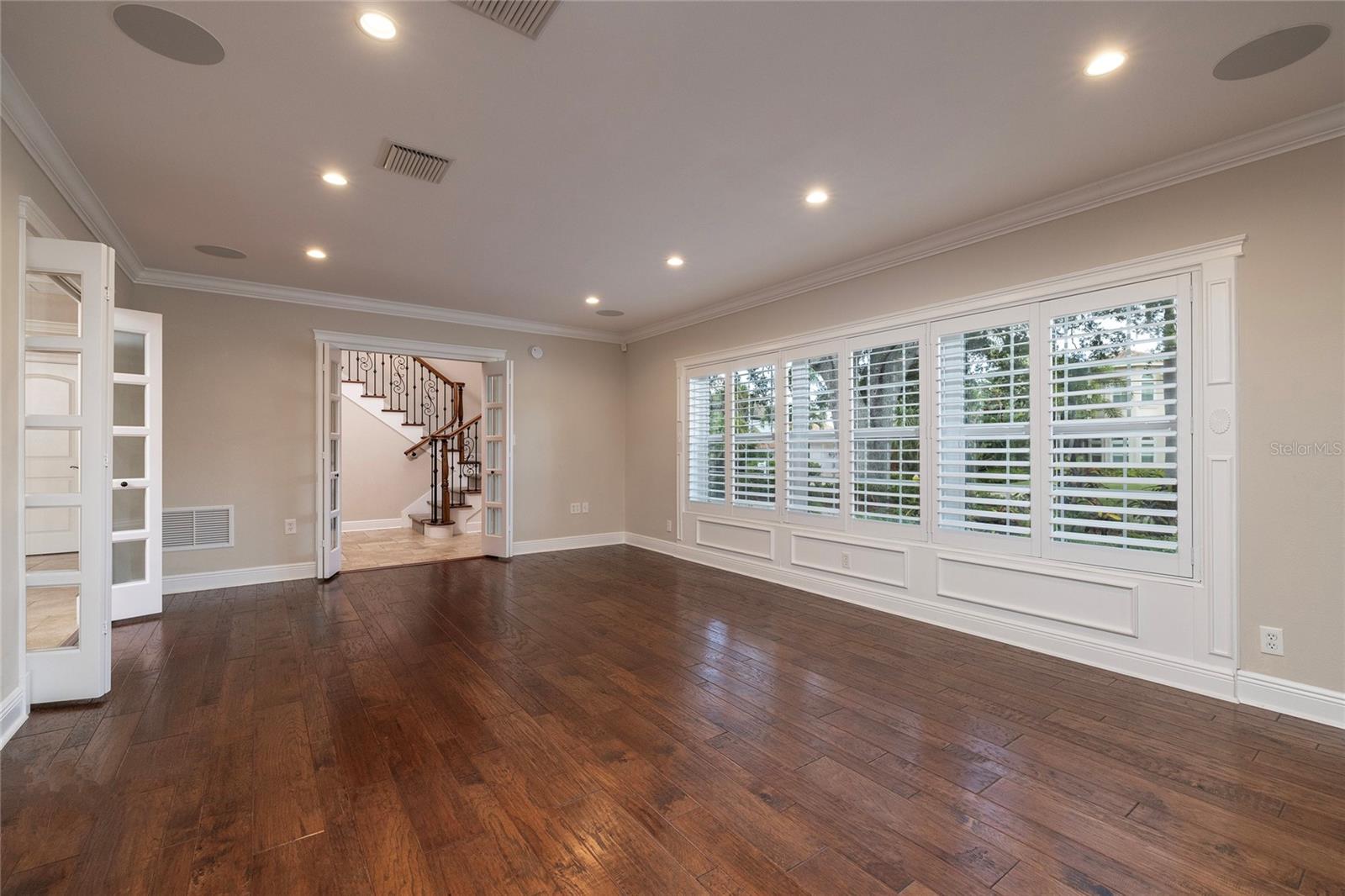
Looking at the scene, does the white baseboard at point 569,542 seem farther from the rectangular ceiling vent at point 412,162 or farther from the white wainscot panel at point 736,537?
the rectangular ceiling vent at point 412,162

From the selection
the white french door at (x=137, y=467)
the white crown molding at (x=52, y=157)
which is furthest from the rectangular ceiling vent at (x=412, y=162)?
the white french door at (x=137, y=467)

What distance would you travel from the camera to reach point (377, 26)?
194cm

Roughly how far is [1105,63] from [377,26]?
266cm

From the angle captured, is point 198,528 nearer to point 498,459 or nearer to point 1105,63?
point 498,459

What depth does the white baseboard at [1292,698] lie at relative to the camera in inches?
96.3

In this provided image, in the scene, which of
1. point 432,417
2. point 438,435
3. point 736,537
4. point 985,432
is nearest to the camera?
point 985,432

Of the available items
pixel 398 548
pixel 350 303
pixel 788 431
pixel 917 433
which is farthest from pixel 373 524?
pixel 917 433

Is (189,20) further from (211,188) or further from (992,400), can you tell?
(992,400)

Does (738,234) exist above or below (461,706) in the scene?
above

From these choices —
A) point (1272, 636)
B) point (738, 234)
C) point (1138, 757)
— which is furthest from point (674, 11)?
point (1272, 636)

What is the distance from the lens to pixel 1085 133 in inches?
103

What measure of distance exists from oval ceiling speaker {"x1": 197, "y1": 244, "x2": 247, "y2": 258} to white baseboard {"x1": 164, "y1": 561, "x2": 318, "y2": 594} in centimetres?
261

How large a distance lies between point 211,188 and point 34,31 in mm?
1236

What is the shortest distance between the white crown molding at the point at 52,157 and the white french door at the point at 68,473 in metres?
0.42
